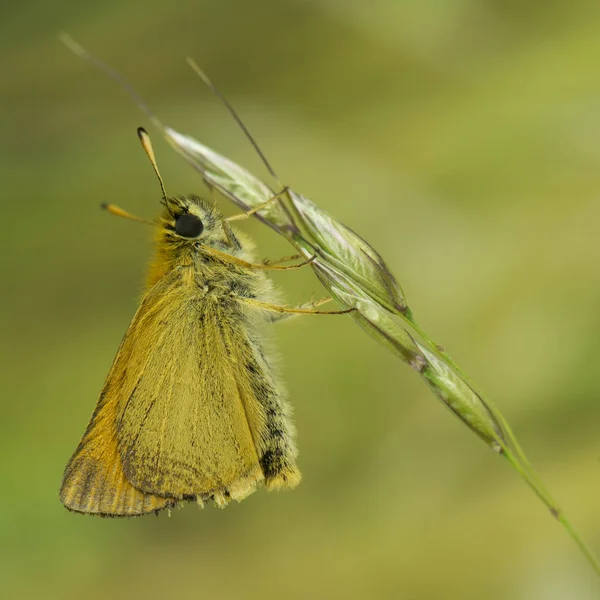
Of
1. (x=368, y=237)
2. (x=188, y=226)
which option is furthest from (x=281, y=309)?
(x=368, y=237)

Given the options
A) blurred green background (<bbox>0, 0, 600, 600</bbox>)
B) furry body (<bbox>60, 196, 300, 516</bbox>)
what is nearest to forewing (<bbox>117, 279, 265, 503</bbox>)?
furry body (<bbox>60, 196, 300, 516</bbox>)

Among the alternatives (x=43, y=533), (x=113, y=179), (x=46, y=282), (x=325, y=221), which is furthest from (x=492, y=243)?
(x=43, y=533)

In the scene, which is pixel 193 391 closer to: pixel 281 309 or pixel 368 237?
pixel 281 309

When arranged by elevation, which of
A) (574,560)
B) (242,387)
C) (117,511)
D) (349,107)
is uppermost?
(349,107)

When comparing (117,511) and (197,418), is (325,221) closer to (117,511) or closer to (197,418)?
(197,418)

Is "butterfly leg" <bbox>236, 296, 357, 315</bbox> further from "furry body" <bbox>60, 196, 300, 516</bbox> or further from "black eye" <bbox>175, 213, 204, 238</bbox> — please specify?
"black eye" <bbox>175, 213, 204, 238</bbox>

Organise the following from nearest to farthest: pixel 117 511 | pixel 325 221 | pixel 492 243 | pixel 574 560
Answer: pixel 325 221
pixel 117 511
pixel 574 560
pixel 492 243

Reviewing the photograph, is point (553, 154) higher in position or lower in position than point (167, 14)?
higher
